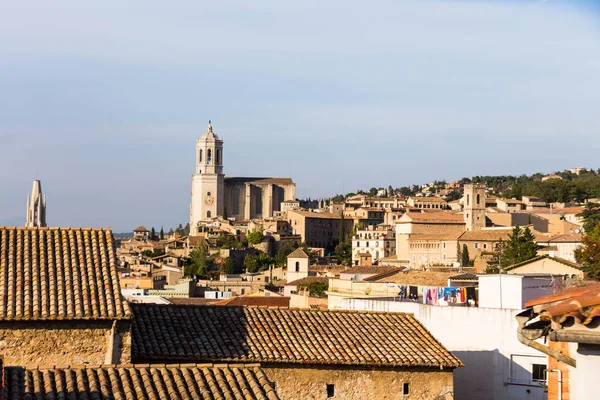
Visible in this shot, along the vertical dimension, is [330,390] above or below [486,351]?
below

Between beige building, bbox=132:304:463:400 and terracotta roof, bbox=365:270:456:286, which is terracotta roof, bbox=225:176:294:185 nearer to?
terracotta roof, bbox=365:270:456:286

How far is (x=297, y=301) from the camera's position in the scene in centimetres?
4606

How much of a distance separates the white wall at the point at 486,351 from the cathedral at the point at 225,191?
15555 cm

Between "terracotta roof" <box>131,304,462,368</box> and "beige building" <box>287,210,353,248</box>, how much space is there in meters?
124

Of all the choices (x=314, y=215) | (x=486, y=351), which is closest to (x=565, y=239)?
(x=314, y=215)

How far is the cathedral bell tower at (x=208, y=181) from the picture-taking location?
178m

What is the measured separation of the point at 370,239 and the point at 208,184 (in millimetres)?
63257

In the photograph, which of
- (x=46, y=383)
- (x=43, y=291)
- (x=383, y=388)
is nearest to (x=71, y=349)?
(x=43, y=291)

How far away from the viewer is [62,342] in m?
13.8

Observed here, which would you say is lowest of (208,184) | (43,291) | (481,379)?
(481,379)

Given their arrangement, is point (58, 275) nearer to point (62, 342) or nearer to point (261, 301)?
point (62, 342)

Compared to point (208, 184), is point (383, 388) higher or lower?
lower

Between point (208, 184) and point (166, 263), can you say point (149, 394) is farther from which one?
point (208, 184)

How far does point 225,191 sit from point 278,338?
550 ft
